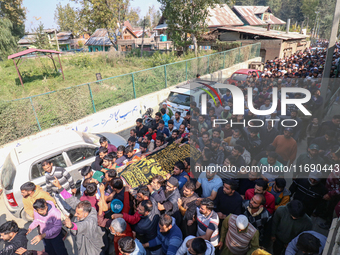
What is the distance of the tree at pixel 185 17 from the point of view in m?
15.5

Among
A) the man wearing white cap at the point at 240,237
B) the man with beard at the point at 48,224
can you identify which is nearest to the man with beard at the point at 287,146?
the man wearing white cap at the point at 240,237

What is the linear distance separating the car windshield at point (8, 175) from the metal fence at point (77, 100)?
226 centimetres

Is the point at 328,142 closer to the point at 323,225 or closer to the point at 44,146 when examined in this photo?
the point at 323,225

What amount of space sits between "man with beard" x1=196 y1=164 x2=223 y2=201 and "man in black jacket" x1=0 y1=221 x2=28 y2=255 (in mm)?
2984

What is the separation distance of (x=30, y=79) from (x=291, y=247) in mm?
18301

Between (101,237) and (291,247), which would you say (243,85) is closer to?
(291,247)

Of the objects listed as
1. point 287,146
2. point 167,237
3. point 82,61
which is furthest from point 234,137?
point 82,61

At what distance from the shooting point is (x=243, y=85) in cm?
1146

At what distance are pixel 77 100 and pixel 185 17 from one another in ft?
41.0

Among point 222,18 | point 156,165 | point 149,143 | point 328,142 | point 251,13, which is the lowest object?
point 149,143

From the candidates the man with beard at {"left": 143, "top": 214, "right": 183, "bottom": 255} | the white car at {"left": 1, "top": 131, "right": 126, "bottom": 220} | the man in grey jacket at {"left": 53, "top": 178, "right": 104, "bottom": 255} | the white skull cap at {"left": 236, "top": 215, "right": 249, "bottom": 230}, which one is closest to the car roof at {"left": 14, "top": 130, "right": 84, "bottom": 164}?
the white car at {"left": 1, "top": 131, "right": 126, "bottom": 220}

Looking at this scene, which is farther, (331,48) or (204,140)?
(331,48)

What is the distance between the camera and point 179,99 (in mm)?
8500

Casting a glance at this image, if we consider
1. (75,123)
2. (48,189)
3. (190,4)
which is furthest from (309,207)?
(190,4)
